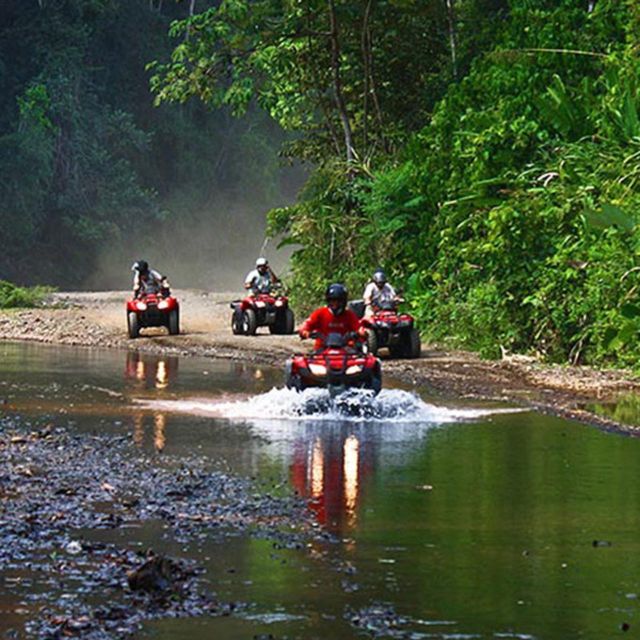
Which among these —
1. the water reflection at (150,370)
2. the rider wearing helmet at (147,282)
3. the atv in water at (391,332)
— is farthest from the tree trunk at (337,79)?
the atv in water at (391,332)

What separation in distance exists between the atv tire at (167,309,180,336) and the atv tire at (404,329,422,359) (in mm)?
6868

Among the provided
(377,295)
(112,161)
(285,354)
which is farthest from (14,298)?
(112,161)

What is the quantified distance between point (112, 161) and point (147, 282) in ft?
134

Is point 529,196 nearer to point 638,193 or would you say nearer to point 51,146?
point 638,193

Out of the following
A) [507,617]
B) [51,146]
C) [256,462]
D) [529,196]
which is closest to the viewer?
[507,617]

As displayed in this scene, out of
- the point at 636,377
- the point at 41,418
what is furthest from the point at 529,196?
the point at 41,418

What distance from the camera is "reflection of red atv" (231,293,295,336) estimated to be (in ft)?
115

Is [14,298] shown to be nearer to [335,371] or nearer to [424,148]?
[424,148]

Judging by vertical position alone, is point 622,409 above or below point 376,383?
below

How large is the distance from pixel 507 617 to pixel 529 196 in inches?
780

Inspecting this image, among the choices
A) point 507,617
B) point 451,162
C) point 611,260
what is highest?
point 451,162

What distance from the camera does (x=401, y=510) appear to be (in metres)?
13.8

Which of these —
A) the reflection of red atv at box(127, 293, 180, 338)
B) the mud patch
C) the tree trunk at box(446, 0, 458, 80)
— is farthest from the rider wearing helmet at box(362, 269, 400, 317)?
the tree trunk at box(446, 0, 458, 80)

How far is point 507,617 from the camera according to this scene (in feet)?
33.0
